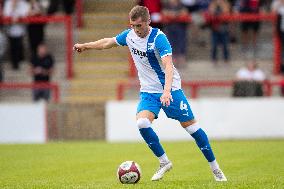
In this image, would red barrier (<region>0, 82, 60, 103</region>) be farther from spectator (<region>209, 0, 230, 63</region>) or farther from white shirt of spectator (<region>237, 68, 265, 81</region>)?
white shirt of spectator (<region>237, 68, 265, 81</region>)

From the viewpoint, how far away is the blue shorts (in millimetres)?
12586

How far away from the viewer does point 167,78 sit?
1213 centimetres

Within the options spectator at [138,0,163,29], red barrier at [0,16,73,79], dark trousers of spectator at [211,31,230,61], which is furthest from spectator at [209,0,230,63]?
red barrier at [0,16,73,79]

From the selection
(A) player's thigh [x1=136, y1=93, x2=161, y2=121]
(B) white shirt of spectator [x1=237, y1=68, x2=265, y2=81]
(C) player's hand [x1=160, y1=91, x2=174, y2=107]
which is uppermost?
(C) player's hand [x1=160, y1=91, x2=174, y2=107]

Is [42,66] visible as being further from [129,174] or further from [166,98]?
[166,98]

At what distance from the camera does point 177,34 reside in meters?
25.7

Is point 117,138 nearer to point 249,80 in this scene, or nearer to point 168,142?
point 168,142

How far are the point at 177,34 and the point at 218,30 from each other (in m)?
1.17

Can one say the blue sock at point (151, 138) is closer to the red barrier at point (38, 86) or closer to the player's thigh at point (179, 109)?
the player's thigh at point (179, 109)

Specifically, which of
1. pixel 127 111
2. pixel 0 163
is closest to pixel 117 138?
pixel 127 111

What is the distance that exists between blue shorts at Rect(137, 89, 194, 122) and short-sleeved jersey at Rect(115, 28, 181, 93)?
0.27 ft

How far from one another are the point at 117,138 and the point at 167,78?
1185 centimetres

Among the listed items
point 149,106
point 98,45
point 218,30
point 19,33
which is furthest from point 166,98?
point 19,33

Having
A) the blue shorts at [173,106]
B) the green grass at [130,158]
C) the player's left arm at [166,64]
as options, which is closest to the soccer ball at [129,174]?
the green grass at [130,158]
